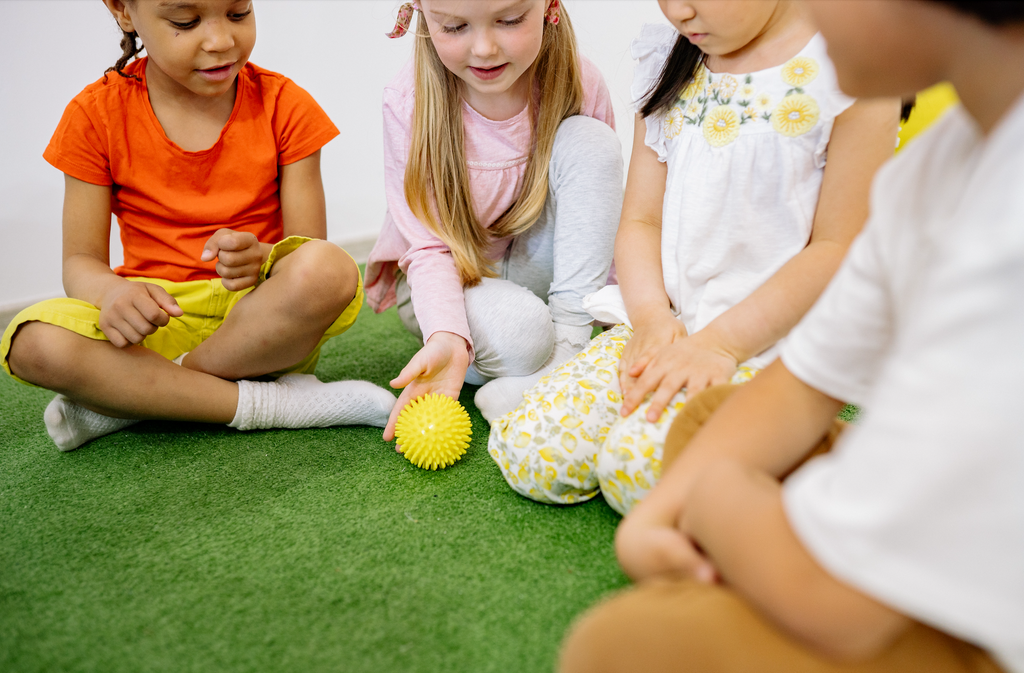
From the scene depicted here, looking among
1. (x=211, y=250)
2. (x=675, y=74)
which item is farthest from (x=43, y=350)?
(x=675, y=74)

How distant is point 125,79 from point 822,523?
1.05 m

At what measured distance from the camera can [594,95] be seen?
3.59ft

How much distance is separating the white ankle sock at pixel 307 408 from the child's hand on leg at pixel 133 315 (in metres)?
0.14

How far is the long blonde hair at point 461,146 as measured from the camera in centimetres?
100

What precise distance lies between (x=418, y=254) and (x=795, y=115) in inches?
20.3

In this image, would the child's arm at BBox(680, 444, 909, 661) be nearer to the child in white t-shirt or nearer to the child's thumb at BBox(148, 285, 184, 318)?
the child in white t-shirt

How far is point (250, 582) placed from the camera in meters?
0.65

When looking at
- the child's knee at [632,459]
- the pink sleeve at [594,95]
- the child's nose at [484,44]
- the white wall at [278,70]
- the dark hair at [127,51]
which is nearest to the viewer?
the child's knee at [632,459]

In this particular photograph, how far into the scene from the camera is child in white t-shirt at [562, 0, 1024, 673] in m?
0.32

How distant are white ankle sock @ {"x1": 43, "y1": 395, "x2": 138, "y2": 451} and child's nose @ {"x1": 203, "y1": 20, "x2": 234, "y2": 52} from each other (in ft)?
1.54

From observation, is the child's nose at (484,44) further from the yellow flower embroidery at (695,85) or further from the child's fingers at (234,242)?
the child's fingers at (234,242)

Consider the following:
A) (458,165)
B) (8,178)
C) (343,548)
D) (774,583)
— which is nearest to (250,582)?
(343,548)

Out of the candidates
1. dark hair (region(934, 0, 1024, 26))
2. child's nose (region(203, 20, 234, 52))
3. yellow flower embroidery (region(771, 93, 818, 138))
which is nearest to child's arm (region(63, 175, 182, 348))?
child's nose (region(203, 20, 234, 52))

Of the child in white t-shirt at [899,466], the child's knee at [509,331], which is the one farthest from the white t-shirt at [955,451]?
the child's knee at [509,331]
